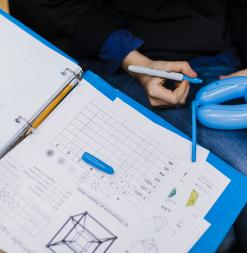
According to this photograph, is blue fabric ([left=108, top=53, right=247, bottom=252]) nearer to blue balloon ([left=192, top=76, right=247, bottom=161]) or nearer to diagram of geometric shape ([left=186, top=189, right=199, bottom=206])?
blue balloon ([left=192, top=76, right=247, bottom=161])

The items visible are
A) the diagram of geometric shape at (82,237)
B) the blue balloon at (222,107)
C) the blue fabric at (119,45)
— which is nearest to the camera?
the diagram of geometric shape at (82,237)

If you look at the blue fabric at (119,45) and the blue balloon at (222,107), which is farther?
the blue fabric at (119,45)

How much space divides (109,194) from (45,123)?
6.5 inches

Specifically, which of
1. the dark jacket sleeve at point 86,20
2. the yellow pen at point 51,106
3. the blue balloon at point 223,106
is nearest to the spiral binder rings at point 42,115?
the yellow pen at point 51,106

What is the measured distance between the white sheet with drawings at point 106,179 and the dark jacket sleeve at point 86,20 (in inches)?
6.6

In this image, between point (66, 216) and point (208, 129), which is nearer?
point (66, 216)

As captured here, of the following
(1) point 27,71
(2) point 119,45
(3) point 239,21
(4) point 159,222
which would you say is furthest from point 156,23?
(4) point 159,222

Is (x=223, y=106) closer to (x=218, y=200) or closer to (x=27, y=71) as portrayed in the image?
(x=218, y=200)

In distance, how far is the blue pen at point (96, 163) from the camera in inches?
23.0

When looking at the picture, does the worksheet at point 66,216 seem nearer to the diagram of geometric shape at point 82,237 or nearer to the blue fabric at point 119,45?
the diagram of geometric shape at point 82,237

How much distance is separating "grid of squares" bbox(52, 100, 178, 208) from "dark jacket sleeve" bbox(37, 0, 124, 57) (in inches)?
7.7

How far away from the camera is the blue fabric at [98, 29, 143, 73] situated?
78 cm

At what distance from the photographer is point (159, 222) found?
0.57 m

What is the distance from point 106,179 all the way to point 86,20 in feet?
1.21
